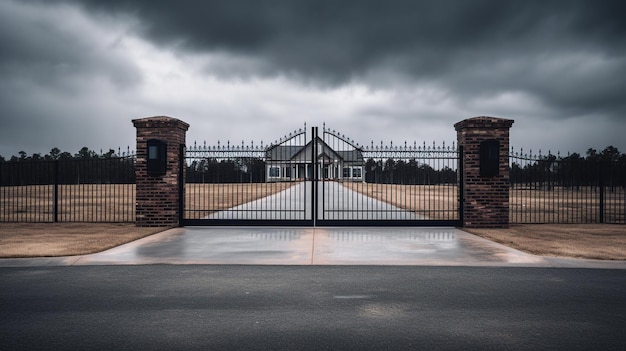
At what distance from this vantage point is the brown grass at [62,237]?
855 cm

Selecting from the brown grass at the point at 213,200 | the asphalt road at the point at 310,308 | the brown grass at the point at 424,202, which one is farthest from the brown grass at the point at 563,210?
the brown grass at the point at 213,200

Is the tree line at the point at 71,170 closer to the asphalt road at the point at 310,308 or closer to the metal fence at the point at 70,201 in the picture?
the metal fence at the point at 70,201

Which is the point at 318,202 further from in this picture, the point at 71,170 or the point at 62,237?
the point at 71,170

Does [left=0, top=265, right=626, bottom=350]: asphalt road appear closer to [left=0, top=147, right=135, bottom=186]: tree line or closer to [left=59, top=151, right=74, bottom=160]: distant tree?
[left=0, top=147, right=135, bottom=186]: tree line

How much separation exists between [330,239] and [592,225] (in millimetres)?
8747

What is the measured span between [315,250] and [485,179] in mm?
6314

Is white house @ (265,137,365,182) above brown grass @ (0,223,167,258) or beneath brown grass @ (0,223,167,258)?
above

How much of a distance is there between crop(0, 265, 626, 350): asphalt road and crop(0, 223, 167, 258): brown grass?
5.01ft

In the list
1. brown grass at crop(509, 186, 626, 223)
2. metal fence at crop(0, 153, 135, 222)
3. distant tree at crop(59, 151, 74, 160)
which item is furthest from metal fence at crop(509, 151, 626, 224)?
distant tree at crop(59, 151, 74, 160)

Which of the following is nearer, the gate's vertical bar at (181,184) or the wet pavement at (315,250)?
the wet pavement at (315,250)

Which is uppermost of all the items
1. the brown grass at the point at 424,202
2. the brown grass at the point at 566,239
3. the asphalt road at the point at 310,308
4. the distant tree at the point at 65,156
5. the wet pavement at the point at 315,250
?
the distant tree at the point at 65,156

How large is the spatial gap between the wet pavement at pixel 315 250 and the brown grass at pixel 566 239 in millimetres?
469

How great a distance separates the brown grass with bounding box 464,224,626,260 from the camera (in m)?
8.57

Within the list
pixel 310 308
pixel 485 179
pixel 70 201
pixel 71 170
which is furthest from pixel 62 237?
pixel 71 170
